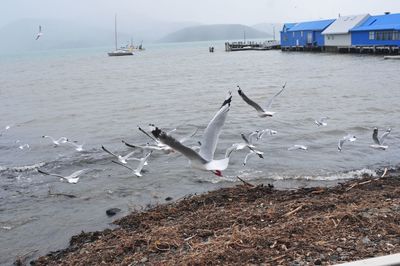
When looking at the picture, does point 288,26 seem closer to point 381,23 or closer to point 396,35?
point 381,23

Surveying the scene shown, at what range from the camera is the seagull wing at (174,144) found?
3746mm

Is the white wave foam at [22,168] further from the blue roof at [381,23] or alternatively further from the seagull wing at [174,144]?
the blue roof at [381,23]

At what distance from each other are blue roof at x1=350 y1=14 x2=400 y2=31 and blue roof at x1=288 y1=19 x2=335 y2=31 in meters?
9.73

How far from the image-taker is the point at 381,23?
62188mm

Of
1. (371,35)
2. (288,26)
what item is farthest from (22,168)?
(288,26)

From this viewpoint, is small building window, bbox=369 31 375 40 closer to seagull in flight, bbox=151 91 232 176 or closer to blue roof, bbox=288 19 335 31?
blue roof, bbox=288 19 335 31

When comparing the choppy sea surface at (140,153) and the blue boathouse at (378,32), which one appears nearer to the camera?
the choppy sea surface at (140,153)

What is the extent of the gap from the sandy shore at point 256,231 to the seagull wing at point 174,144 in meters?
1.31

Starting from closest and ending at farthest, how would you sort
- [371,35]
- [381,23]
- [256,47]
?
[371,35] < [381,23] < [256,47]

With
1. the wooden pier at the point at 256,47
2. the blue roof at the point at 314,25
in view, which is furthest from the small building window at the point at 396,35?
the wooden pier at the point at 256,47

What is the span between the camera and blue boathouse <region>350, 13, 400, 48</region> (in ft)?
189

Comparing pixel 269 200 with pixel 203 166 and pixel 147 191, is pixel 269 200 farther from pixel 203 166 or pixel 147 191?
pixel 203 166

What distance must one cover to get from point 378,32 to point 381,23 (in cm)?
254

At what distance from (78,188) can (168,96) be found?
19997mm
